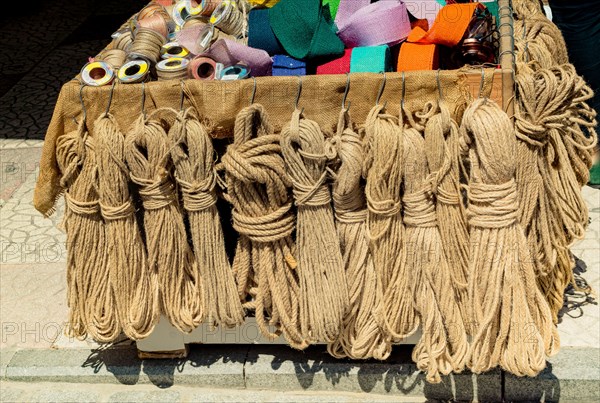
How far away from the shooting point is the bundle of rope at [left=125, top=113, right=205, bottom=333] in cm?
306

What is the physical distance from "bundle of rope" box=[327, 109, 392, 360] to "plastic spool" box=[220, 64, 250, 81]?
0.53m

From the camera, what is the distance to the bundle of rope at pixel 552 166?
9.73ft

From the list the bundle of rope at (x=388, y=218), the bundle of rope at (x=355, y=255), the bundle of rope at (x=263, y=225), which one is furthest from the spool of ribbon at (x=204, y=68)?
the bundle of rope at (x=388, y=218)

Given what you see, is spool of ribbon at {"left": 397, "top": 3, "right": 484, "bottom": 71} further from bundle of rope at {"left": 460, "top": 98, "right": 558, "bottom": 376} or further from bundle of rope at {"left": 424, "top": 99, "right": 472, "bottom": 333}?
bundle of rope at {"left": 460, "top": 98, "right": 558, "bottom": 376}

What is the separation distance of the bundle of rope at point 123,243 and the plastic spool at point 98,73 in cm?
19

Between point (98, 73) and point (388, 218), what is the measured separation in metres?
1.41

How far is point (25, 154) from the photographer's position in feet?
18.3

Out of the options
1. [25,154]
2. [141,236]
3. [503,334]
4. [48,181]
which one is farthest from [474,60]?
[25,154]

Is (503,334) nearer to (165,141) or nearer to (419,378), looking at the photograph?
(419,378)

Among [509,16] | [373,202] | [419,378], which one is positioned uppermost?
[509,16]

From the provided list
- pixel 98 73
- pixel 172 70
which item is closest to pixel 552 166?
pixel 172 70

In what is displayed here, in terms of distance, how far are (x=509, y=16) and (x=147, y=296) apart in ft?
6.87

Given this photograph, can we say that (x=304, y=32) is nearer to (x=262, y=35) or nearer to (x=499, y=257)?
(x=262, y=35)

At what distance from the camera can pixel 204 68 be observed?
3.37m
